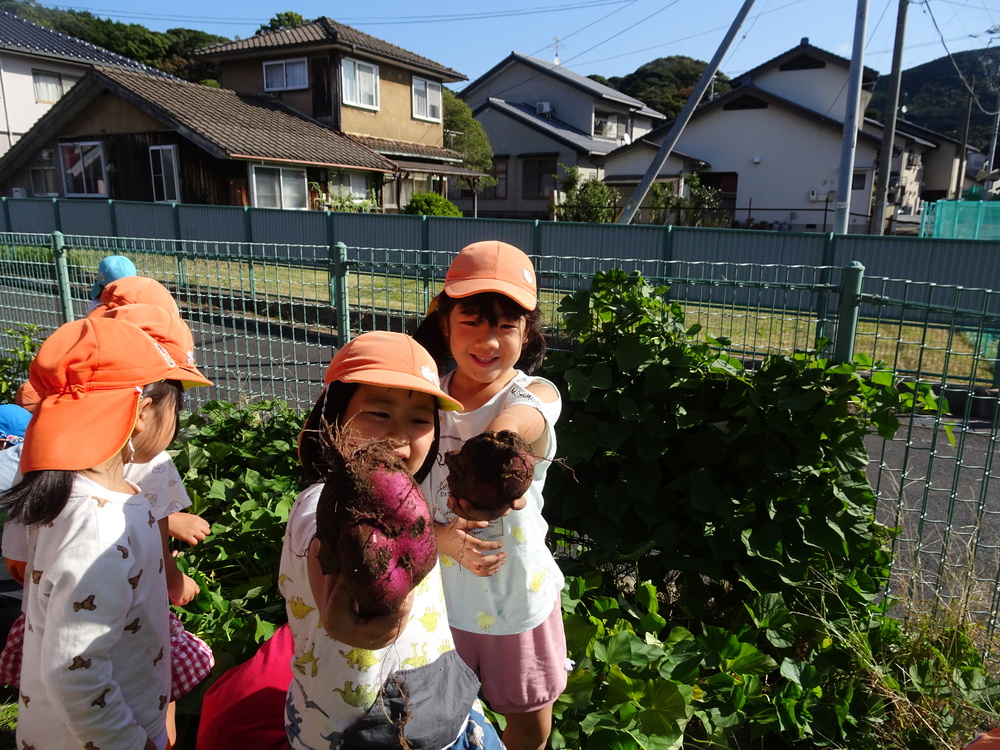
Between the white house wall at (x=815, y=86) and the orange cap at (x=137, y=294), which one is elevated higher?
the white house wall at (x=815, y=86)

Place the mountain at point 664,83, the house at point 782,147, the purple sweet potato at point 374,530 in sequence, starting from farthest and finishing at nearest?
the mountain at point 664,83
the house at point 782,147
the purple sweet potato at point 374,530

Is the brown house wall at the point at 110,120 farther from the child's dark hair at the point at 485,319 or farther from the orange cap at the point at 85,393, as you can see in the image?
the orange cap at the point at 85,393

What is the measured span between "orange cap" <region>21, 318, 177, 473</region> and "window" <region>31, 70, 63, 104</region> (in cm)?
3450

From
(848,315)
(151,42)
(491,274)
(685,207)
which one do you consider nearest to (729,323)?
(848,315)

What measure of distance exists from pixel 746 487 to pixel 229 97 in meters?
24.7

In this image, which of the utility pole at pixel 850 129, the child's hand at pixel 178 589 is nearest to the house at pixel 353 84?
the utility pole at pixel 850 129

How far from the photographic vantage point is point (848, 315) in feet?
9.73

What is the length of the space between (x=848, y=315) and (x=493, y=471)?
7.36ft

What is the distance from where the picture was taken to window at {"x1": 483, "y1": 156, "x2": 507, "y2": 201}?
3616 centimetres

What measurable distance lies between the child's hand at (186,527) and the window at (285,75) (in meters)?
24.9

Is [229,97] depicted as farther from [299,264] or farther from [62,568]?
[62,568]

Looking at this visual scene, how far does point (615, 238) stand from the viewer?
11.1 m

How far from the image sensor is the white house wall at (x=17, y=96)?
27.4 meters

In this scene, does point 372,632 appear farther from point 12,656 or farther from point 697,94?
point 697,94
